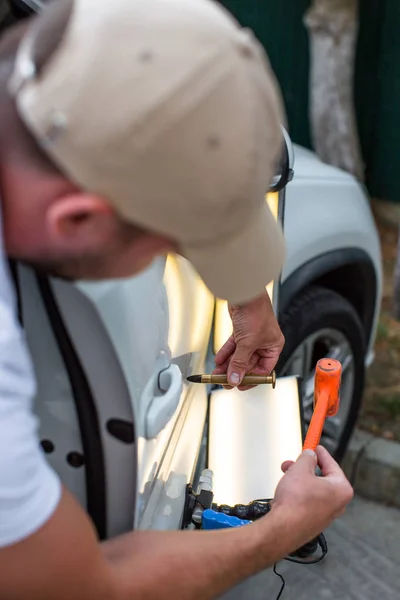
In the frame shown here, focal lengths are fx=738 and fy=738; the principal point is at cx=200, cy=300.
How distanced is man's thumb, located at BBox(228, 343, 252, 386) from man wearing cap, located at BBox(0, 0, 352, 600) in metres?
0.79

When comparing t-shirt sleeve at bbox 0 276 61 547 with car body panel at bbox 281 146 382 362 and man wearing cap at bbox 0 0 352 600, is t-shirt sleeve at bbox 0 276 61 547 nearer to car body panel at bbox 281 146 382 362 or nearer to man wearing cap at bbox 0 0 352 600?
man wearing cap at bbox 0 0 352 600

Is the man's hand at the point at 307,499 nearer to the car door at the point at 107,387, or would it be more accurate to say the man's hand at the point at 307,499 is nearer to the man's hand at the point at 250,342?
the car door at the point at 107,387

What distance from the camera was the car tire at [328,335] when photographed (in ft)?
8.68

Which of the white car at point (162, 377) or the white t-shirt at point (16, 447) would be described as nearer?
the white t-shirt at point (16, 447)

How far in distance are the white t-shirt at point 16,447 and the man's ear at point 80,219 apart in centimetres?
7

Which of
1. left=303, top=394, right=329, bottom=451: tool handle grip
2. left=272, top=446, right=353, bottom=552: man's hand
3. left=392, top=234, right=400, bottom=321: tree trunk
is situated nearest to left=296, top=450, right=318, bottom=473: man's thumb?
left=272, top=446, right=353, bottom=552: man's hand

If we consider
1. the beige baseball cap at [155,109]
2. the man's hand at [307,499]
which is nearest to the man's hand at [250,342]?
the man's hand at [307,499]

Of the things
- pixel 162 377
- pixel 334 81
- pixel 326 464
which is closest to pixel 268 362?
pixel 326 464

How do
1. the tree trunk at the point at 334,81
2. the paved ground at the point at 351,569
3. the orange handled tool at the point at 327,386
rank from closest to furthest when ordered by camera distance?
the orange handled tool at the point at 327,386 → the paved ground at the point at 351,569 → the tree trunk at the point at 334,81

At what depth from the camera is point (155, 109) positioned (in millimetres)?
862

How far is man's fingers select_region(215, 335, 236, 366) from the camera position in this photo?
6.02 ft

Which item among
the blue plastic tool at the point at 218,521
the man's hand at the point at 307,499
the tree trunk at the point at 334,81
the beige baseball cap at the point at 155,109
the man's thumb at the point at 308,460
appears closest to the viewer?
the beige baseball cap at the point at 155,109

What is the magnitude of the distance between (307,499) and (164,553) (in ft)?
1.03

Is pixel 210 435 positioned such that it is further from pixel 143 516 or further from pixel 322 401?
pixel 143 516
